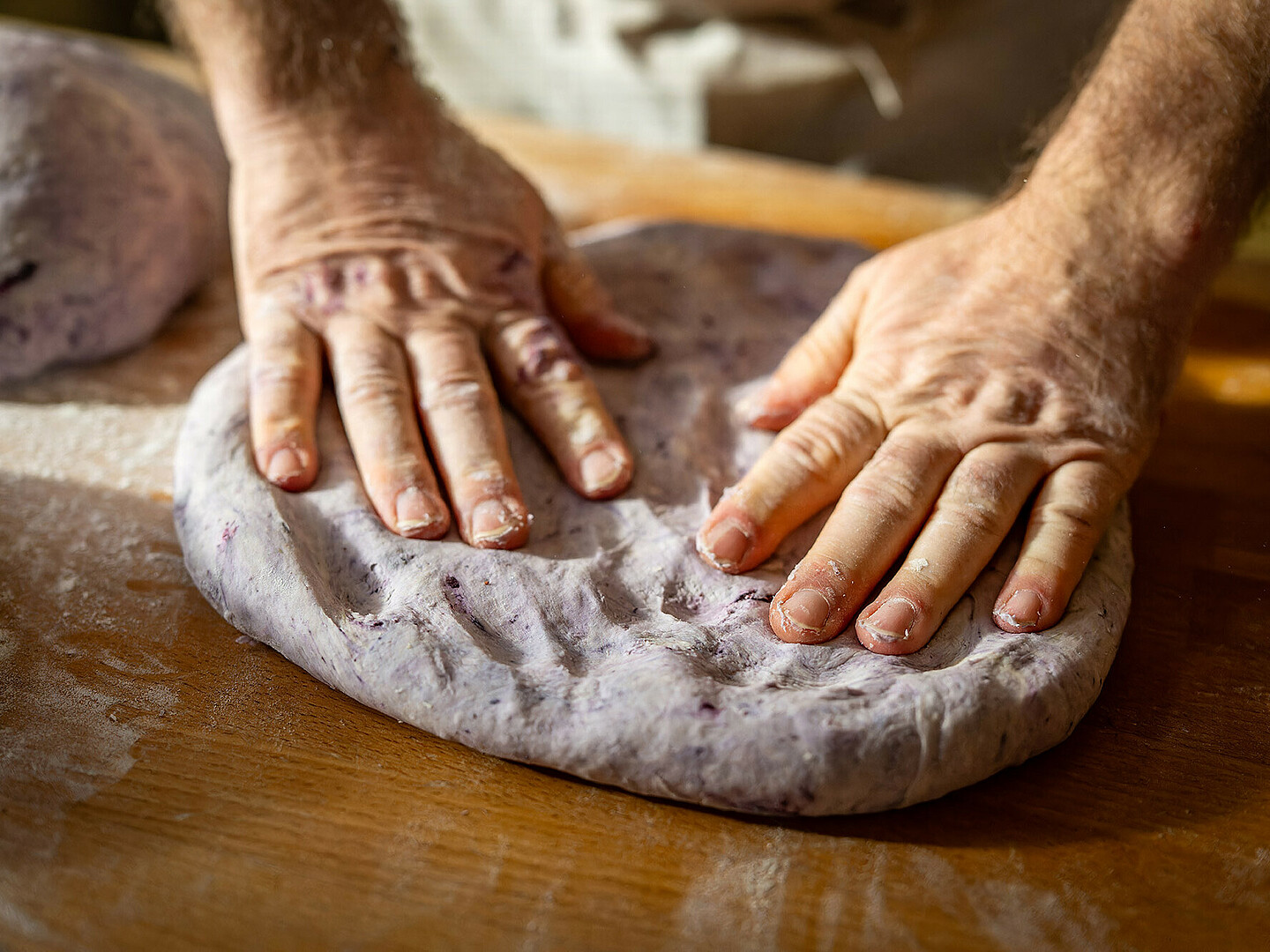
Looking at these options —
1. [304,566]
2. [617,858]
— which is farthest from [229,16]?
[617,858]

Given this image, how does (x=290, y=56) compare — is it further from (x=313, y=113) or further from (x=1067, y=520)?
(x=1067, y=520)

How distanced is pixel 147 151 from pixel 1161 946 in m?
1.77

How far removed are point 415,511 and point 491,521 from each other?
8 centimetres

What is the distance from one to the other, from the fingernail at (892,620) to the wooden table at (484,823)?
0.53ft

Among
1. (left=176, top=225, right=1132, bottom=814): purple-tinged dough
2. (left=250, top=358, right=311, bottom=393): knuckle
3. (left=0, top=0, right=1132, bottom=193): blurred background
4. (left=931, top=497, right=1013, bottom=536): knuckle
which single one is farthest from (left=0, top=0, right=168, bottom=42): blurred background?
(left=931, top=497, right=1013, bottom=536): knuckle

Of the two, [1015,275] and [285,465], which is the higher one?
[1015,275]

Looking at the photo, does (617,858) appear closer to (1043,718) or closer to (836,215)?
(1043,718)

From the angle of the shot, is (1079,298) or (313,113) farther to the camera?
(313,113)

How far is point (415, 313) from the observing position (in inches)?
50.1

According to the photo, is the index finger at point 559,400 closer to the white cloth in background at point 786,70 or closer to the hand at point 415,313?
the hand at point 415,313

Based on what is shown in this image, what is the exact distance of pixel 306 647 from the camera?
0.97 metres

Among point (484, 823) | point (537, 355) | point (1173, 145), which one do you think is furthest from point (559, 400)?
point (1173, 145)

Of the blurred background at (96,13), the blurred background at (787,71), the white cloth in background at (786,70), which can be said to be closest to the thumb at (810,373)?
the white cloth in background at (786,70)

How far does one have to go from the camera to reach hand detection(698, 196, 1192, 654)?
99 cm
